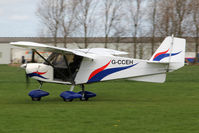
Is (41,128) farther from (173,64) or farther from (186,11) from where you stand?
(186,11)

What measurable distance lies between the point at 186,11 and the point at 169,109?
139 ft

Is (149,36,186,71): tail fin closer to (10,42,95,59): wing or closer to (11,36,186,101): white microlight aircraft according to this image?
(11,36,186,101): white microlight aircraft

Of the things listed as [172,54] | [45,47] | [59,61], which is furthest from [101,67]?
[172,54]

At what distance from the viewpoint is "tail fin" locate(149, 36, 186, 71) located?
44.2ft

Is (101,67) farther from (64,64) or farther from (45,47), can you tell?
(45,47)

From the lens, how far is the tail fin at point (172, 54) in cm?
1348

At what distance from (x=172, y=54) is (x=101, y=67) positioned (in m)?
2.72

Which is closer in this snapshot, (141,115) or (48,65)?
(141,115)

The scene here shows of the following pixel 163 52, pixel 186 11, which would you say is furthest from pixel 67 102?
pixel 186 11

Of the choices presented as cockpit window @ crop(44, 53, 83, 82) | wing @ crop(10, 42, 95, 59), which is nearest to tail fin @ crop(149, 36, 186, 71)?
wing @ crop(10, 42, 95, 59)

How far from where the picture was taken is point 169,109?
11.0m

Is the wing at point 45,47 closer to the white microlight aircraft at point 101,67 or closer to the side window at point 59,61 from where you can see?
the white microlight aircraft at point 101,67

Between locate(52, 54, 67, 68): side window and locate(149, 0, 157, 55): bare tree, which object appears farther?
locate(149, 0, 157, 55): bare tree

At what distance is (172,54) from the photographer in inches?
531
